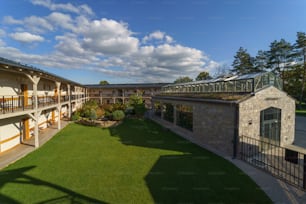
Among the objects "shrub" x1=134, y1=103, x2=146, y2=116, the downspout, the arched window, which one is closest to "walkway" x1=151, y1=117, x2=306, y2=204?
the downspout

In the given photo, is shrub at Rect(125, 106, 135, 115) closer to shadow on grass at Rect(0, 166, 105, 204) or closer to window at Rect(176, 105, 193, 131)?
window at Rect(176, 105, 193, 131)

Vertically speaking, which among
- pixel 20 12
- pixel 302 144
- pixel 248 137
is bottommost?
pixel 302 144

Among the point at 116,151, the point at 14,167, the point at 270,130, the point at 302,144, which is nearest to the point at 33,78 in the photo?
the point at 14,167

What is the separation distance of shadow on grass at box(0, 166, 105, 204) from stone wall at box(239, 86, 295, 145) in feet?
26.9

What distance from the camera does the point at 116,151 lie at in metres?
10.1

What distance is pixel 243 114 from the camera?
30.2 ft

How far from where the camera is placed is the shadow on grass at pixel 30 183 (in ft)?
17.4

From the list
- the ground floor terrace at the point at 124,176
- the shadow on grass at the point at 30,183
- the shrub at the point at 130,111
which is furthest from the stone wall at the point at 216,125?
the shrub at the point at 130,111

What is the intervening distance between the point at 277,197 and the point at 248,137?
3922 mm

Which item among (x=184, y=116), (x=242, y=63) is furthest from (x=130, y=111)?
(x=242, y=63)

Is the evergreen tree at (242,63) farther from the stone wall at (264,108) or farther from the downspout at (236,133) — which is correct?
the downspout at (236,133)

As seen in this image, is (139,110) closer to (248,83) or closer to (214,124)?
(214,124)

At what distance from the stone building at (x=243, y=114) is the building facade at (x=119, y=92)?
90.2 feet

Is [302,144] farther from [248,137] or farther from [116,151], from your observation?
[116,151]
